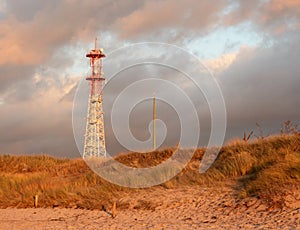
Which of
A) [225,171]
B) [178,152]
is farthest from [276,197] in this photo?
[178,152]

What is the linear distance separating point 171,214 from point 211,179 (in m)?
2.78

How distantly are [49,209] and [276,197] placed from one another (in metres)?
7.54

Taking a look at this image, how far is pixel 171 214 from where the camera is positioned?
1295 cm

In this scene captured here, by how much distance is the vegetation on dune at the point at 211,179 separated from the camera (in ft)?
43.0

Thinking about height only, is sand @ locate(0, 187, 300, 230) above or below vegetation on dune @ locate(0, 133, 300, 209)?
below

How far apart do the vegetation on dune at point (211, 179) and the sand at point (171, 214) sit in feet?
1.49

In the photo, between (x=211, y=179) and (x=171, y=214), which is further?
(x=211, y=179)

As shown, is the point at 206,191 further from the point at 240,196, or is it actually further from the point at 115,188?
the point at 115,188

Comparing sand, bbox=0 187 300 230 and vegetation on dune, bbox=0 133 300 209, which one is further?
vegetation on dune, bbox=0 133 300 209

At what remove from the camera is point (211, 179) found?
1521 centimetres

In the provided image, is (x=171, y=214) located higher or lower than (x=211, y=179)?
lower

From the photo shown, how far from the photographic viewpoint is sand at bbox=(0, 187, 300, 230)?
11.4m

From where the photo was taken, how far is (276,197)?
39.8ft

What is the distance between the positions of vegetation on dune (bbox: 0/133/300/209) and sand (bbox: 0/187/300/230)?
455 millimetres
